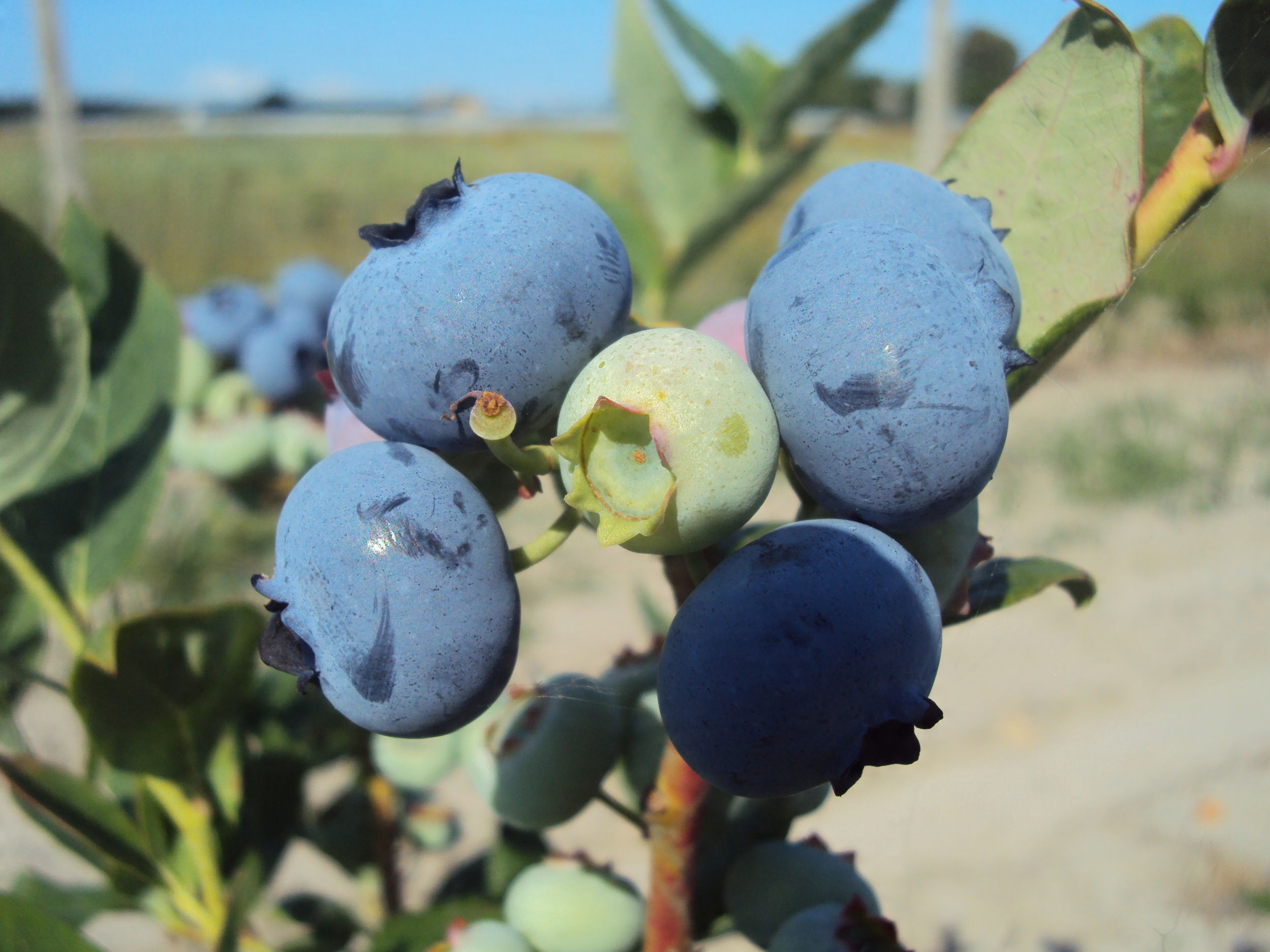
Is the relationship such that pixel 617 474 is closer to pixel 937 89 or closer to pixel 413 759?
pixel 413 759

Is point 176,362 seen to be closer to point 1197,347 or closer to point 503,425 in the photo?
point 503,425

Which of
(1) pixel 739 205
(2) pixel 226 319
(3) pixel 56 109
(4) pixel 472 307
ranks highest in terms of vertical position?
(4) pixel 472 307

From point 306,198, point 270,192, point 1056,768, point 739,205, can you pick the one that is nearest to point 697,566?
point 739,205

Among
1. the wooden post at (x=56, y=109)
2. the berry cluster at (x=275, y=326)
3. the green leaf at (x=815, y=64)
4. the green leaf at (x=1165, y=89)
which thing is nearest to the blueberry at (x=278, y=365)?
the berry cluster at (x=275, y=326)

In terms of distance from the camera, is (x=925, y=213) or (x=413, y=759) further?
(x=413, y=759)

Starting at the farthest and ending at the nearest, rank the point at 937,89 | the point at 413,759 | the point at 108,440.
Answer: the point at 937,89
the point at 413,759
the point at 108,440

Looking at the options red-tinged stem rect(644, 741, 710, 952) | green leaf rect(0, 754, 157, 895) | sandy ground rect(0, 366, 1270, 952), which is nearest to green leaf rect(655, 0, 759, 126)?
sandy ground rect(0, 366, 1270, 952)
